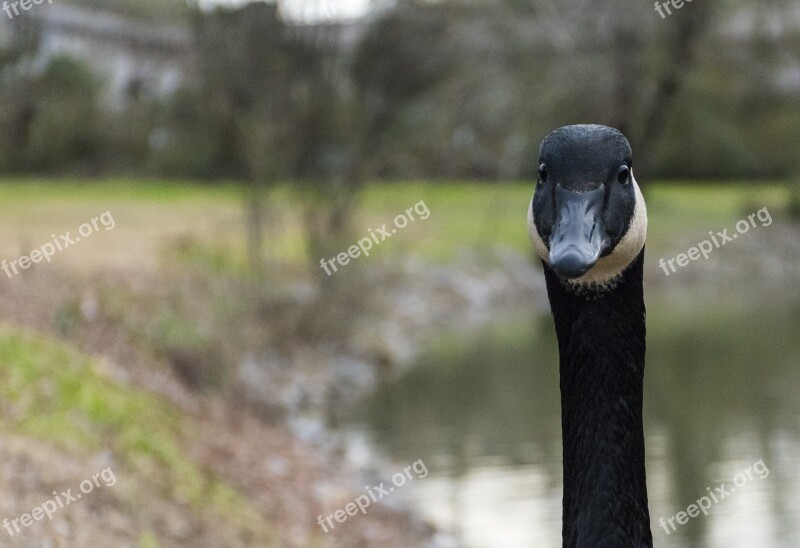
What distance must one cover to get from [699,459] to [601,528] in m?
6.33

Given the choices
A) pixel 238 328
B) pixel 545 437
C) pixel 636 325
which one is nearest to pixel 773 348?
pixel 545 437

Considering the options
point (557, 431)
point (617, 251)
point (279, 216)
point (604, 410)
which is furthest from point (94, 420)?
point (279, 216)

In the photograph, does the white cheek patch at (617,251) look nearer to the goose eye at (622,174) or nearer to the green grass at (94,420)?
the goose eye at (622,174)

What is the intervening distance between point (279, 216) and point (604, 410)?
9451 millimetres

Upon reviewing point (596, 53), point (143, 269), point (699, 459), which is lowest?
point (699, 459)

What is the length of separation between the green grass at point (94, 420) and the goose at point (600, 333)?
3.69 m

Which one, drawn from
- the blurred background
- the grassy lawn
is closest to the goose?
the blurred background

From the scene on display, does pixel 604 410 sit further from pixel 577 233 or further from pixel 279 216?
pixel 279 216

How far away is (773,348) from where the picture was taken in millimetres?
14727

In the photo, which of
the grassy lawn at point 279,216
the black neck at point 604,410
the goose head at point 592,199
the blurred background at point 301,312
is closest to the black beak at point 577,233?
the goose head at point 592,199

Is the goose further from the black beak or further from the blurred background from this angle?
the blurred background

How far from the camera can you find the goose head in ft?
10.2

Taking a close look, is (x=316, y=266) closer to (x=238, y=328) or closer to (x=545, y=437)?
(x=238, y=328)

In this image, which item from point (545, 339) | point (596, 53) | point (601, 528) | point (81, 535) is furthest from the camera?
point (596, 53)
